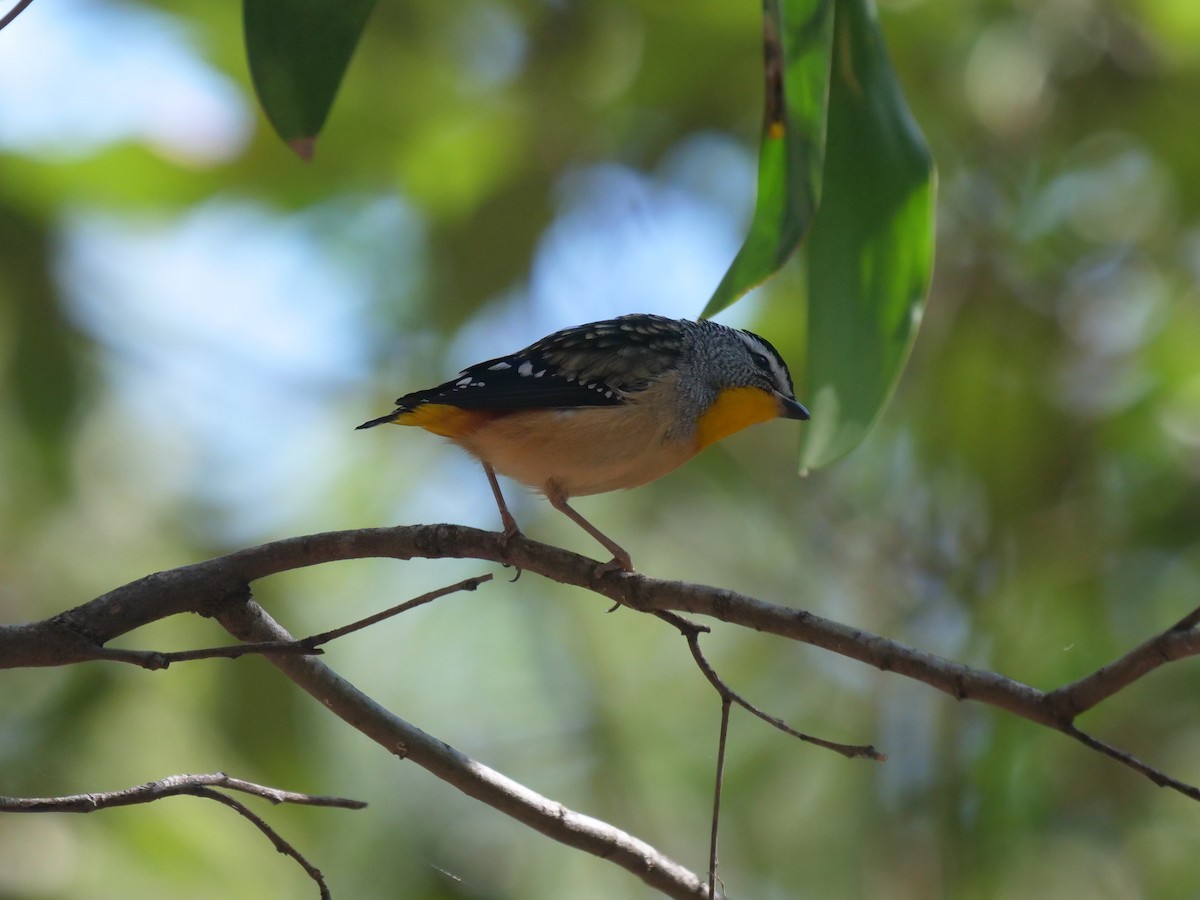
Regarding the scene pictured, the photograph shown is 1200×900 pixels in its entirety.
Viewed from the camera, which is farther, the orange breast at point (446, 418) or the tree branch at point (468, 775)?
the orange breast at point (446, 418)

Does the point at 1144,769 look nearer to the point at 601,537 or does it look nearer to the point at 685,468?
the point at 601,537

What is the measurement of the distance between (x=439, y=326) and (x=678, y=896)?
3.90 m

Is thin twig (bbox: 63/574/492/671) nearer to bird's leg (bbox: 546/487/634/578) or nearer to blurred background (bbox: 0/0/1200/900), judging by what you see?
bird's leg (bbox: 546/487/634/578)

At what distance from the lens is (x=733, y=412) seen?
3.51 m

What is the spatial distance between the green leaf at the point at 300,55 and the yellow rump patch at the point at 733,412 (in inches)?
61.0

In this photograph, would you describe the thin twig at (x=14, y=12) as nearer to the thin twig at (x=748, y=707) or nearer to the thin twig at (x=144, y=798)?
the thin twig at (x=144, y=798)

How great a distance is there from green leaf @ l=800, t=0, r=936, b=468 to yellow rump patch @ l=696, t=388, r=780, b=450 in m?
0.80

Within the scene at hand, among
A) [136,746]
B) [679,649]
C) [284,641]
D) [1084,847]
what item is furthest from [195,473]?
[1084,847]

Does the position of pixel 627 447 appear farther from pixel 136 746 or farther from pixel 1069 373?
pixel 1069 373

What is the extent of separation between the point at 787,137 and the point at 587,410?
3.38 feet

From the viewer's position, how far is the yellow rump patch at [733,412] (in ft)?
11.2

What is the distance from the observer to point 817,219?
8.85 feet

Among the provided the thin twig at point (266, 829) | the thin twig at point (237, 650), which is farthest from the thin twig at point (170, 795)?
the thin twig at point (237, 650)

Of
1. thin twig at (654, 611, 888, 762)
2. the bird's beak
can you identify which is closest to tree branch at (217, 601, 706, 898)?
thin twig at (654, 611, 888, 762)
